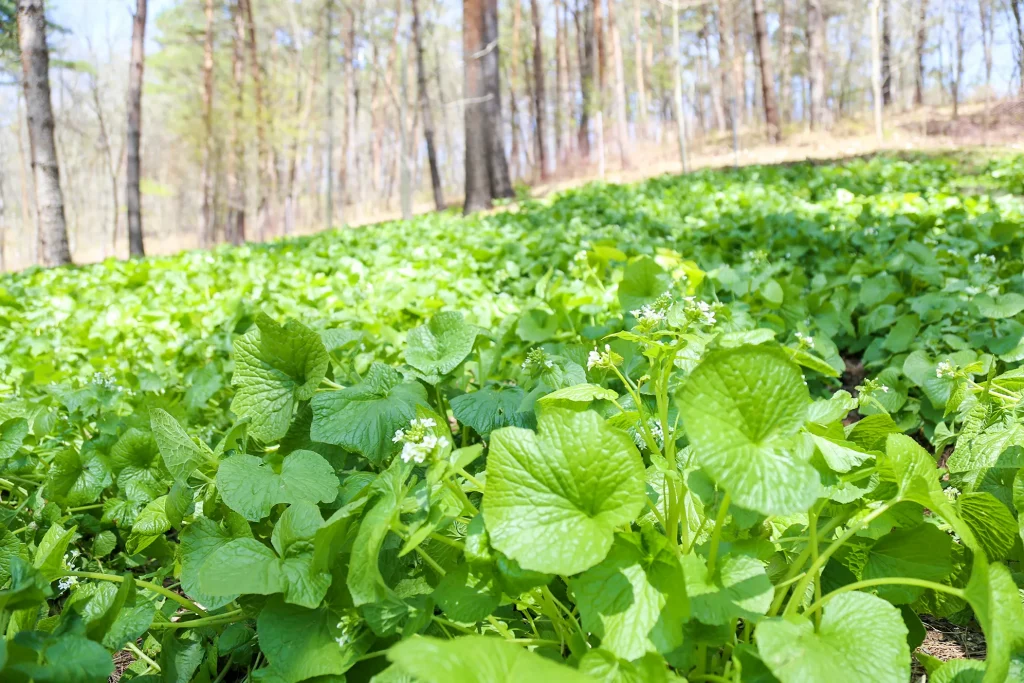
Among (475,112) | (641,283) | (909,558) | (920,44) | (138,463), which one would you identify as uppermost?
(920,44)

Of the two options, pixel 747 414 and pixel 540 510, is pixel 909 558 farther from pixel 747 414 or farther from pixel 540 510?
pixel 540 510

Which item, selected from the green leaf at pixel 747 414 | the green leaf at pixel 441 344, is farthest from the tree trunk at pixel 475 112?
the green leaf at pixel 747 414

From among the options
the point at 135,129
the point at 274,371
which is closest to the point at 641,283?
the point at 274,371

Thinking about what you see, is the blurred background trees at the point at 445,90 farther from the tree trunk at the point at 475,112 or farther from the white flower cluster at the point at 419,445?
the white flower cluster at the point at 419,445

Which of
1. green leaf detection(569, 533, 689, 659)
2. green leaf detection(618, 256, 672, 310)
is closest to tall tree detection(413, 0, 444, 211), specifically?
green leaf detection(618, 256, 672, 310)

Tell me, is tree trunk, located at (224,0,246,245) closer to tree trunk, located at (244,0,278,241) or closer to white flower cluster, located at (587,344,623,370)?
tree trunk, located at (244,0,278,241)

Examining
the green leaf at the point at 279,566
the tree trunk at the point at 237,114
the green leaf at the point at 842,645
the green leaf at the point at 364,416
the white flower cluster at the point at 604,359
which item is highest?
the tree trunk at the point at 237,114

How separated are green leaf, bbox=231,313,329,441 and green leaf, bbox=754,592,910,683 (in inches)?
35.8

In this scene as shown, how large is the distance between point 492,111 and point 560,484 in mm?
10596

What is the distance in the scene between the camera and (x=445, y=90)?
3703cm

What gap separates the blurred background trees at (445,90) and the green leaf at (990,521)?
958 cm

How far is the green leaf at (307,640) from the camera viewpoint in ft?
2.87

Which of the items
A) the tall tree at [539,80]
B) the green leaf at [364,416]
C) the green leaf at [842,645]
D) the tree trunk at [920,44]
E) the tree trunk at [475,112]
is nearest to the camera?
the green leaf at [842,645]

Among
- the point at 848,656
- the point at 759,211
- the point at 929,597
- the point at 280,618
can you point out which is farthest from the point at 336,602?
the point at 759,211
